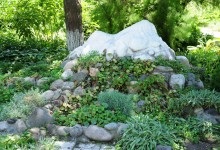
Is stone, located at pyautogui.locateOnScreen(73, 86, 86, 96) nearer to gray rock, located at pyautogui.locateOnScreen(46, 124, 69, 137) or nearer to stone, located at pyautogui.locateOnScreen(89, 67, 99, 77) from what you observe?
stone, located at pyautogui.locateOnScreen(89, 67, 99, 77)

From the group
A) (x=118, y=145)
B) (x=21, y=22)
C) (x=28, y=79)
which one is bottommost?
(x=118, y=145)

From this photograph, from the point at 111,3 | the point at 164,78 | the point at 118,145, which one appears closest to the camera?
the point at 118,145

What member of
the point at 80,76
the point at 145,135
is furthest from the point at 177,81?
the point at 145,135

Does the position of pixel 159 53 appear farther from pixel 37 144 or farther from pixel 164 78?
pixel 37 144

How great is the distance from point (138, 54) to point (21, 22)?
514cm

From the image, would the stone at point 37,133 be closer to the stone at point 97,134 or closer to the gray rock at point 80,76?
the stone at point 97,134

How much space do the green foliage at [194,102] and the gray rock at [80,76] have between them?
1.82 meters

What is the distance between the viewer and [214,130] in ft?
20.4

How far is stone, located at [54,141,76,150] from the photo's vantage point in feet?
19.5

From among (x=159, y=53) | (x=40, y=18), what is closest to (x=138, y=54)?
(x=159, y=53)

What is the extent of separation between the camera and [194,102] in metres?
6.61

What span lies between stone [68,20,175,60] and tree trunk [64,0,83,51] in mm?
1586

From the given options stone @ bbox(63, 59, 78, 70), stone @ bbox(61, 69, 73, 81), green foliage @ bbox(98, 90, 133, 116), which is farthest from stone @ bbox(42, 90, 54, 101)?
green foliage @ bbox(98, 90, 133, 116)

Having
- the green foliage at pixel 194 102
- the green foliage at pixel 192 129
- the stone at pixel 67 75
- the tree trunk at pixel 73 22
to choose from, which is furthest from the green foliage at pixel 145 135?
the tree trunk at pixel 73 22
